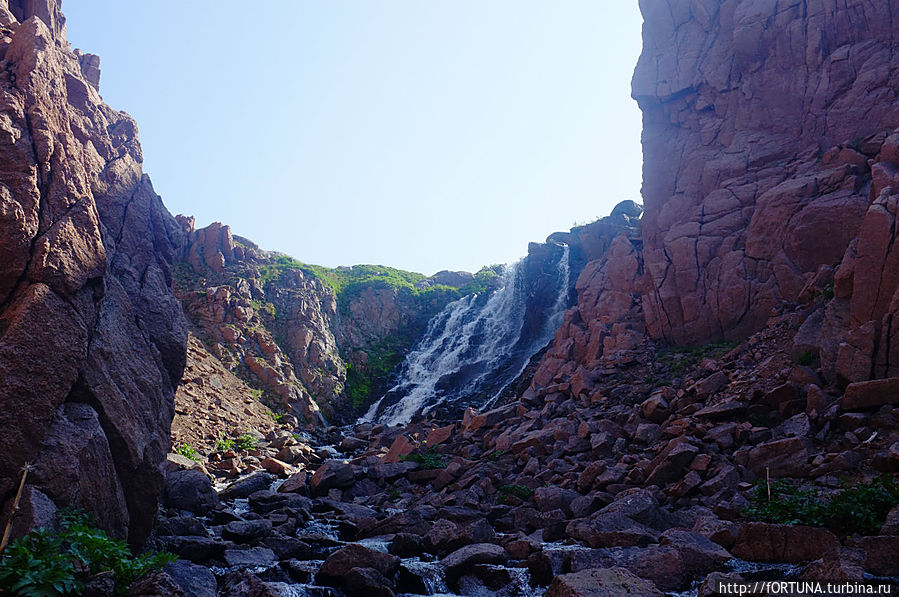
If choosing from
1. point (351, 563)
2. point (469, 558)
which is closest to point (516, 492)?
point (469, 558)

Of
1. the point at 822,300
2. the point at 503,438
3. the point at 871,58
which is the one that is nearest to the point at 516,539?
the point at 503,438

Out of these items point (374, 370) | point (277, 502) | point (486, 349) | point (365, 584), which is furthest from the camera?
point (374, 370)

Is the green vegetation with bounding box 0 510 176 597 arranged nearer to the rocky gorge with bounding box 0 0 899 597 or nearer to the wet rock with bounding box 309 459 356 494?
the rocky gorge with bounding box 0 0 899 597

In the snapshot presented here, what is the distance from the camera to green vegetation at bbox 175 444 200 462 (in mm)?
20938

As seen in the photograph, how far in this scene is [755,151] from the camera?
24.7 m

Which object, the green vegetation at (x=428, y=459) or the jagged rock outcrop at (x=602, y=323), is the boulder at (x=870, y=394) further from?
the green vegetation at (x=428, y=459)

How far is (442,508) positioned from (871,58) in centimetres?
2396

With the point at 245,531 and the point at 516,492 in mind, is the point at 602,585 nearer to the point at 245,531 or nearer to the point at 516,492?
the point at 245,531

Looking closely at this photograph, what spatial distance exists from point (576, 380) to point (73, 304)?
19.4 metres

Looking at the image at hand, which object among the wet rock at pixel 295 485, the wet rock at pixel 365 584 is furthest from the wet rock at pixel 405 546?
the wet rock at pixel 295 485

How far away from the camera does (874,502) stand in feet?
29.3

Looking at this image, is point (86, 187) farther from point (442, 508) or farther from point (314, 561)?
point (442, 508)

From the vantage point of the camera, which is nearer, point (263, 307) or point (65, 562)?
point (65, 562)

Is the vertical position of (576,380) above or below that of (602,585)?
above
